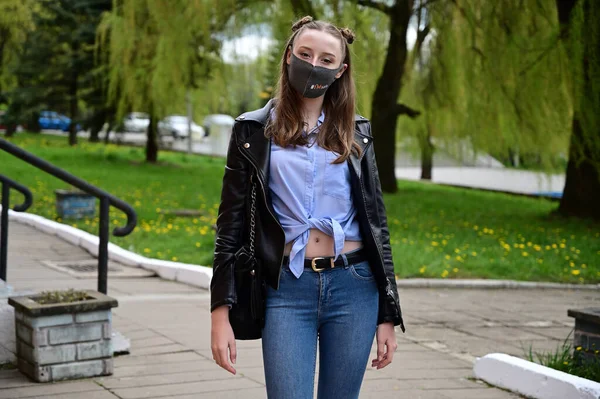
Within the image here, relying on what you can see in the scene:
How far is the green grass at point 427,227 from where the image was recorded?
35.6ft

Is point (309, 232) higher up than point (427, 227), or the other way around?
point (309, 232)

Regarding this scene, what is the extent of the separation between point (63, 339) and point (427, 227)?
31.7 ft

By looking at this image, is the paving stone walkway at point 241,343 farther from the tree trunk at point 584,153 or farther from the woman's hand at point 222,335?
the tree trunk at point 584,153

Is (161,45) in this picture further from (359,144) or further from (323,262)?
(323,262)

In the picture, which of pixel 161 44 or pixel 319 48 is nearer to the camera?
pixel 319 48

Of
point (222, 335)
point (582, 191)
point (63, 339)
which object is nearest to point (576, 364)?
point (63, 339)

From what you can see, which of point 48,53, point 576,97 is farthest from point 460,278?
point 48,53

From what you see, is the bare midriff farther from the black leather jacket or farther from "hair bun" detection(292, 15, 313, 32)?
"hair bun" detection(292, 15, 313, 32)

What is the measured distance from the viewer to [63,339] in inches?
213

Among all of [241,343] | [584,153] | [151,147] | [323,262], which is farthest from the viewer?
[151,147]

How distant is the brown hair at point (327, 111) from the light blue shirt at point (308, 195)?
0.11 feet

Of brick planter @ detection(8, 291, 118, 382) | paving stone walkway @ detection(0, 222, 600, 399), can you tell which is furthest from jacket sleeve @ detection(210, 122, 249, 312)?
brick planter @ detection(8, 291, 118, 382)

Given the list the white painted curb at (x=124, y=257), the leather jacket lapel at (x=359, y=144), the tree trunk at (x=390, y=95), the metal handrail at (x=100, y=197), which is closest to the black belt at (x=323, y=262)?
the leather jacket lapel at (x=359, y=144)

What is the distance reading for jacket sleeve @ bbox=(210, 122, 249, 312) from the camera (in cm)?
289
